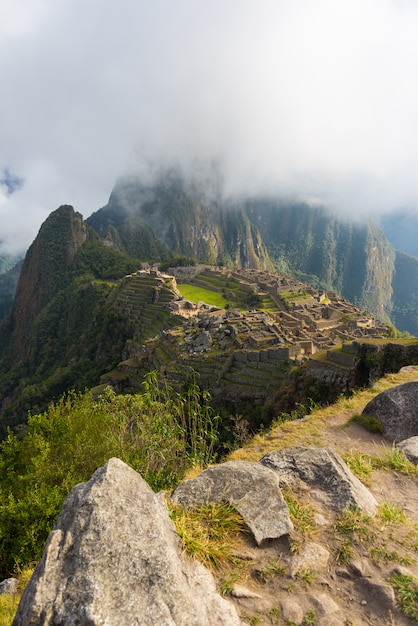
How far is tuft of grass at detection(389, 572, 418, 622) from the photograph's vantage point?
8.71 feet

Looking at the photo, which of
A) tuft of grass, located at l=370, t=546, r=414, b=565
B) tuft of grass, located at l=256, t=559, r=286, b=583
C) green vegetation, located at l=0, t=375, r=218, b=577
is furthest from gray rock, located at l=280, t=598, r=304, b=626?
green vegetation, located at l=0, t=375, r=218, b=577

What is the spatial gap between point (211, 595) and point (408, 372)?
31.3 ft

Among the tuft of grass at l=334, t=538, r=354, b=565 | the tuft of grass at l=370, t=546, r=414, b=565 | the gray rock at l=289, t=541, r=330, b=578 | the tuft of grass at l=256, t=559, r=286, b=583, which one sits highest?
the tuft of grass at l=370, t=546, r=414, b=565

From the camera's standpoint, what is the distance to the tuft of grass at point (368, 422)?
6559 mm

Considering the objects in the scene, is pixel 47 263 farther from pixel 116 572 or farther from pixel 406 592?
pixel 406 592

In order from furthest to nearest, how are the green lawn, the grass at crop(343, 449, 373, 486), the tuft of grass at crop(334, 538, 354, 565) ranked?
the green lawn → the grass at crop(343, 449, 373, 486) → the tuft of grass at crop(334, 538, 354, 565)

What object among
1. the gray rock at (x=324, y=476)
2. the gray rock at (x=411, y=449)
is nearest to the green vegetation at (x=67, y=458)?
the gray rock at (x=324, y=476)

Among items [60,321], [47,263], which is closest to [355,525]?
[60,321]

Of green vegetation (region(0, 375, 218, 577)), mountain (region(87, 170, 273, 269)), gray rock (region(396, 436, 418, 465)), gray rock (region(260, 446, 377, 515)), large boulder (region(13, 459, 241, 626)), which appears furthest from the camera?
mountain (region(87, 170, 273, 269))

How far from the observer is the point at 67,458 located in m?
7.95

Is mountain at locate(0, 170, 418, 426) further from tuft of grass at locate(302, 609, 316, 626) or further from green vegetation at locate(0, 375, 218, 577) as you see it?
tuft of grass at locate(302, 609, 316, 626)

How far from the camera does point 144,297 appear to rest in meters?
45.7

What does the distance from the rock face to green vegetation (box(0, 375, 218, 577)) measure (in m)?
3.44

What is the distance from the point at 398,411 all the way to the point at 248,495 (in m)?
4.17
